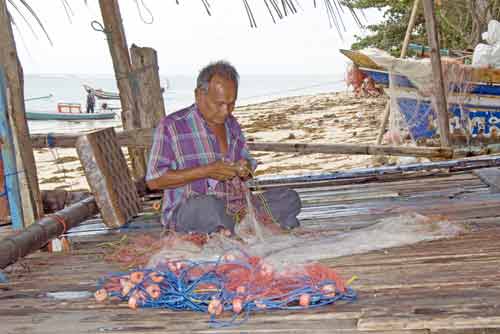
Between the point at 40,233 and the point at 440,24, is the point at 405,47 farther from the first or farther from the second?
the point at 440,24

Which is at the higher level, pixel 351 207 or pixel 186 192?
pixel 186 192

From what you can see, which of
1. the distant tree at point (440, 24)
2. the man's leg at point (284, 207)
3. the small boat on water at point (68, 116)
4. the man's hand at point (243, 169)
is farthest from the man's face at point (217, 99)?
the small boat on water at point (68, 116)

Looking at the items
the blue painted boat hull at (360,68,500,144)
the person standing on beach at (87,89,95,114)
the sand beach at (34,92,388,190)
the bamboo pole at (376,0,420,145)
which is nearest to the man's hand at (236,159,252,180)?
the sand beach at (34,92,388,190)

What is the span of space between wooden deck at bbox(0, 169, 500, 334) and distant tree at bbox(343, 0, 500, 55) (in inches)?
322

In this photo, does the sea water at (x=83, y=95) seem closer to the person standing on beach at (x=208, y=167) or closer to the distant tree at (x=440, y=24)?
the distant tree at (x=440, y=24)

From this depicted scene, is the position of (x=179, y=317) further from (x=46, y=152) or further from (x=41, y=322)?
(x=46, y=152)

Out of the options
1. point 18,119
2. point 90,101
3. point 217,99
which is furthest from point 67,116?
point 217,99

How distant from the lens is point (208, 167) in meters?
2.96

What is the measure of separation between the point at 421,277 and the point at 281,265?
508 millimetres

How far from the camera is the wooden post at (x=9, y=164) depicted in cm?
311

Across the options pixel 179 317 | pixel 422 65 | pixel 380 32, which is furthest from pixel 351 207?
pixel 380 32

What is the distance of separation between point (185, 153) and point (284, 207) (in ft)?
1.99

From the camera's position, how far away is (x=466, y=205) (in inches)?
136

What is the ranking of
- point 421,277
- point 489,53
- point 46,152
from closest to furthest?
1. point 421,277
2. point 489,53
3. point 46,152
